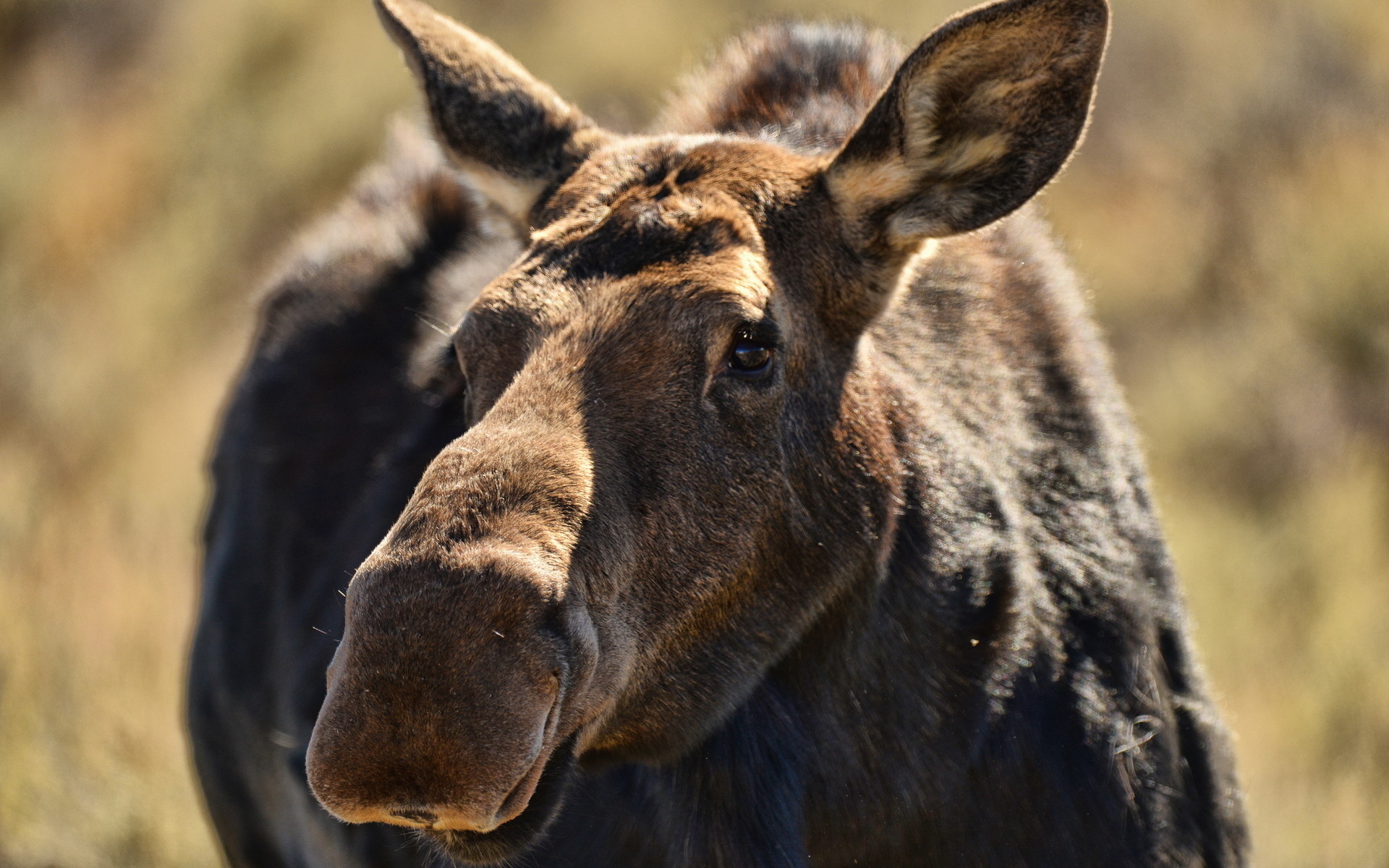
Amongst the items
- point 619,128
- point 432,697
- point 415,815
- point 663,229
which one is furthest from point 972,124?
point 619,128

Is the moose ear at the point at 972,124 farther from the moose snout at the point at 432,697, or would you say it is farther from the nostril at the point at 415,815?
the nostril at the point at 415,815

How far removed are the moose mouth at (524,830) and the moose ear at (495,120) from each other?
1.66 metres

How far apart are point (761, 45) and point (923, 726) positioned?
232cm

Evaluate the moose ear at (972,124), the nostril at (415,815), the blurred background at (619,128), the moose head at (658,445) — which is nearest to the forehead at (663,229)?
the moose head at (658,445)

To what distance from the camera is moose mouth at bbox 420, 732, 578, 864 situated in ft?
9.03

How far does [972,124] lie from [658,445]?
1.17 meters

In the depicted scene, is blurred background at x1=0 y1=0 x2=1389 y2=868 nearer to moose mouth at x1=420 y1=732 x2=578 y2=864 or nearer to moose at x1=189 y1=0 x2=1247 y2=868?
moose at x1=189 y1=0 x2=1247 y2=868

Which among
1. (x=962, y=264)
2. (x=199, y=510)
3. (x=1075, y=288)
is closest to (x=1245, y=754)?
(x=1075, y=288)

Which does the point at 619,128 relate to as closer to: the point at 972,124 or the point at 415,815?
the point at 972,124

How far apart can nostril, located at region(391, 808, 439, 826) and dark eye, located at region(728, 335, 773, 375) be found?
1.17 metres

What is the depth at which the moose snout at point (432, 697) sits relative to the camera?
2.40m

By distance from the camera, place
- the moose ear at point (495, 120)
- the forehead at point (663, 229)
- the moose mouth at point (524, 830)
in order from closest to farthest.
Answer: the moose mouth at point (524, 830), the forehead at point (663, 229), the moose ear at point (495, 120)

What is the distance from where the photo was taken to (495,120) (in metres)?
3.91

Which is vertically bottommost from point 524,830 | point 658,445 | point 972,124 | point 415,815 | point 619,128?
point 415,815
